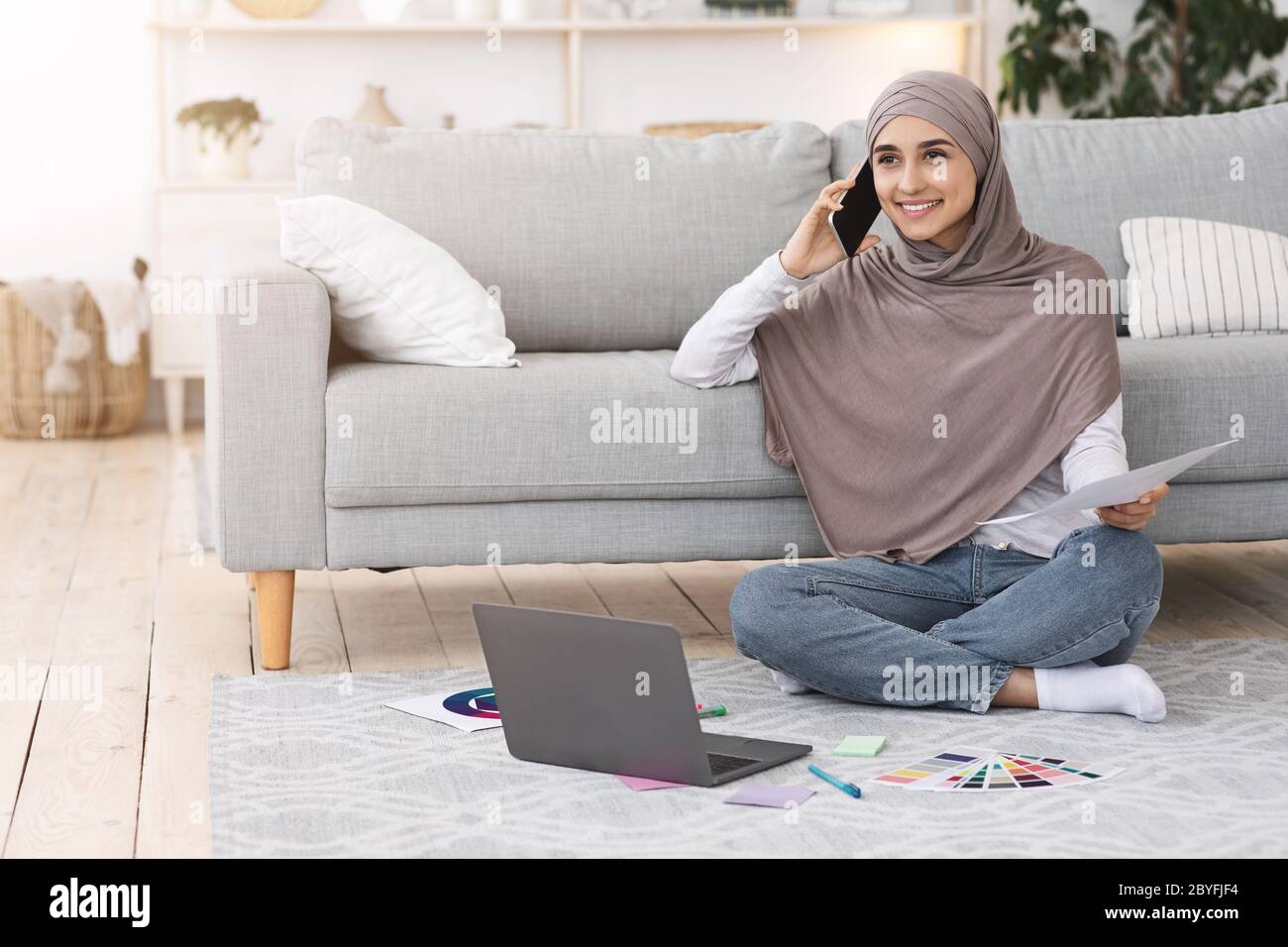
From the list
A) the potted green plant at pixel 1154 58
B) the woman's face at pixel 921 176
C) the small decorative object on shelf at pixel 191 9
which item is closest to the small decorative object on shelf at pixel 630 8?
the potted green plant at pixel 1154 58

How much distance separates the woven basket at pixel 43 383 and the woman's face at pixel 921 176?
3.20m

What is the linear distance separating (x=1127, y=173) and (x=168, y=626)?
1.93 metres

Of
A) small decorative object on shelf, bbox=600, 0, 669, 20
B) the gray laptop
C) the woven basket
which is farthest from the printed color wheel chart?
small decorative object on shelf, bbox=600, 0, 669, 20

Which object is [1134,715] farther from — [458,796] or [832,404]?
[458,796]

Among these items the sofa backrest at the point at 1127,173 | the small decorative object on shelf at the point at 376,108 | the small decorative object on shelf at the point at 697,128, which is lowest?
the sofa backrest at the point at 1127,173

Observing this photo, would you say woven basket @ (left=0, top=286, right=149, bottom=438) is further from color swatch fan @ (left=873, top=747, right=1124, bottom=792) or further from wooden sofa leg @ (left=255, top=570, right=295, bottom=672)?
color swatch fan @ (left=873, top=747, right=1124, bottom=792)

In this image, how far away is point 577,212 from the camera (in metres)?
2.88

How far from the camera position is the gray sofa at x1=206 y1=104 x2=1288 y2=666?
2.34 m

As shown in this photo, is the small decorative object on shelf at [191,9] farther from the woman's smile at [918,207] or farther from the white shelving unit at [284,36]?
the woman's smile at [918,207]

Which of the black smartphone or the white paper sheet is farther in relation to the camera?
the black smartphone

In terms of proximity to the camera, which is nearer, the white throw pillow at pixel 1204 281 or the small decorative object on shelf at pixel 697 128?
the white throw pillow at pixel 1204 281

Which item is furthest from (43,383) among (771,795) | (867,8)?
(771,795)

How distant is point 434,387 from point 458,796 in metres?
0.74

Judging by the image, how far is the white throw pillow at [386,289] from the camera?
2428 mm
